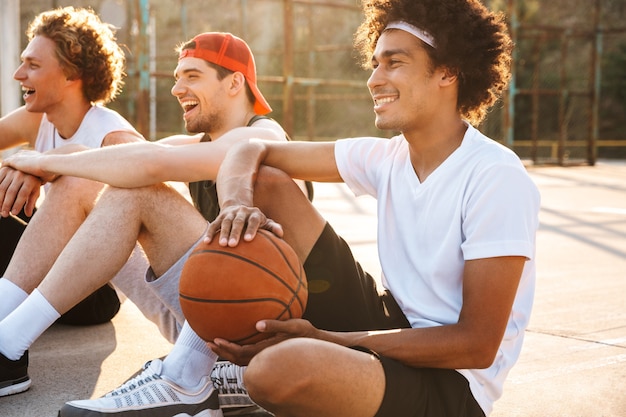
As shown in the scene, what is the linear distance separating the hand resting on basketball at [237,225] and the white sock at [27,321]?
0.67m

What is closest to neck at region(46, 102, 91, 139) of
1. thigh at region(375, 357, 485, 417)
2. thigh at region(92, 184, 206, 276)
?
thigh at region(92, 184, 206, 276)

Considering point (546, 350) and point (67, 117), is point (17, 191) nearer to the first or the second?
point (67, 117)

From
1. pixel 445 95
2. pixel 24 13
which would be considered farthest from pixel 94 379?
pixel 24 13

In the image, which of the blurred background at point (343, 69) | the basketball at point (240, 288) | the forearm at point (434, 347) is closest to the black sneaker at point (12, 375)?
the basketball at point (240, 288)

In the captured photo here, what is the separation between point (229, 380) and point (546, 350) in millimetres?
1405

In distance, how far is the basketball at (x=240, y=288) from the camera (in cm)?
183

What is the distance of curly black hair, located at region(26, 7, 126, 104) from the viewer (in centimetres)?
334

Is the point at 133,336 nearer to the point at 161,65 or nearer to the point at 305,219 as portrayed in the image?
the point at 305,219

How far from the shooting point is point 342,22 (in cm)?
2844

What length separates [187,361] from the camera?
213cm

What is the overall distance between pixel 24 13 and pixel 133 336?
22121mm

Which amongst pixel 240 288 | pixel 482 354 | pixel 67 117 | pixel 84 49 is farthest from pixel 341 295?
pixel 84 49

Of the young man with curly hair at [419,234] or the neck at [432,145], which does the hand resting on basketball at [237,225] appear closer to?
the young man with curly hair at [419,234]

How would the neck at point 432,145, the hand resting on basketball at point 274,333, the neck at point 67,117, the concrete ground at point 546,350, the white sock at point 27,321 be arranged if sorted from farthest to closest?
the neck at point 67,117 → the concrete ground at point 546,350 → the white sock at point 27,321 → the neck at point 432,145 → the hand resting on basketball at point 274,333
